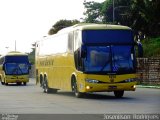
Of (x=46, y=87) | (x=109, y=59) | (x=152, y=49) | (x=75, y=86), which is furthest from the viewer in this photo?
(x=152, y=49)

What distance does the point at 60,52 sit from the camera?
2764cm

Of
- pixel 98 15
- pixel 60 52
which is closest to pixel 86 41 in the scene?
pixel 60 52

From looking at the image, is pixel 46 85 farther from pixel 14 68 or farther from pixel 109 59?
pixel 14 68

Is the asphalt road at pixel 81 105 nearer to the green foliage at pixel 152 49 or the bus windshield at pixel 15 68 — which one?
the green foliage at pixel 152 49

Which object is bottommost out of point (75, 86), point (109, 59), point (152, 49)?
point (75, 86)

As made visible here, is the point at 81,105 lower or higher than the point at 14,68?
higher

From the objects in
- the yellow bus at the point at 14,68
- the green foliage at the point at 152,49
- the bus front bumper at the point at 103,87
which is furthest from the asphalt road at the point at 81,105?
the yellow bus at the point at 14,68

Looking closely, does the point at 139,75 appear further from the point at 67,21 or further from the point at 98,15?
the point at 67,21

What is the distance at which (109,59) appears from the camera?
2355 cm

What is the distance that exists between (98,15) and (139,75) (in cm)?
4680

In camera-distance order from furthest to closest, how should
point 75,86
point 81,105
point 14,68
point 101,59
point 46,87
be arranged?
point 14,68
point 46,87
point 75,86
point 101,59
point 81,105

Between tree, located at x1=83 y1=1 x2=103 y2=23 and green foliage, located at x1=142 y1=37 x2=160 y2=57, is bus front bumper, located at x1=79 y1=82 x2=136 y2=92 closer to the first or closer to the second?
green foliage, located at x1=142 y1=37 x2=160 y2=57

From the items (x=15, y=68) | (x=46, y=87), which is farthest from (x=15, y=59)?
(x=46, y=87)

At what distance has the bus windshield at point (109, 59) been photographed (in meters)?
23.4
